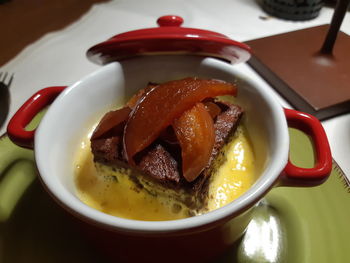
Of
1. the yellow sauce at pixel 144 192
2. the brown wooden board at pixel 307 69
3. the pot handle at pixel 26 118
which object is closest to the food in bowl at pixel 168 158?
the yellow sauce at pixel 144 192

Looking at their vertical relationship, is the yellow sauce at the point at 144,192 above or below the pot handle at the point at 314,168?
below

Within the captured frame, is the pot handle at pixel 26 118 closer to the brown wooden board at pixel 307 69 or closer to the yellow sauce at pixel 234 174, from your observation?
the yellow sauce at pixel 234 174

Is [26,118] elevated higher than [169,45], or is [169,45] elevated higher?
[169,45]

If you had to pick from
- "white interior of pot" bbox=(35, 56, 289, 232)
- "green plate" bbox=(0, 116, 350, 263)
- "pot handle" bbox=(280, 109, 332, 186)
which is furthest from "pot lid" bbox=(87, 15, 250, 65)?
"green plate" bbox=(0, 116, 350, 263)

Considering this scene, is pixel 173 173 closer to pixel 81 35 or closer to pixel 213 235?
pixel 213 235

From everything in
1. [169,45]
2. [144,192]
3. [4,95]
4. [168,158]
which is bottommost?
[4,95]

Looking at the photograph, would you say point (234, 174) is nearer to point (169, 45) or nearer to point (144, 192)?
point (144, 192)

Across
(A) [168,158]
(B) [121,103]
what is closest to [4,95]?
(B) [121,103]
